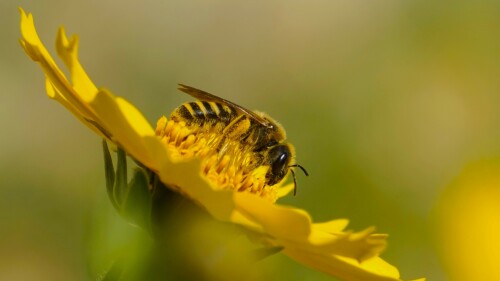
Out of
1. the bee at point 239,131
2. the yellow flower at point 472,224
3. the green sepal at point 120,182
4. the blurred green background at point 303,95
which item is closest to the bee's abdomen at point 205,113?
the bee at point 239,131

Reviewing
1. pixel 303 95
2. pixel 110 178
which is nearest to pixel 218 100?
pixel 110 178

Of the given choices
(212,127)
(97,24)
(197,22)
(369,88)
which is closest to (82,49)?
(97,24)

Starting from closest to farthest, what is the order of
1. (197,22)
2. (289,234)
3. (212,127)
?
(289,234), (212,127), (197,22)

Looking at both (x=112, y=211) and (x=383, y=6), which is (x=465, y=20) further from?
(x=112, y=211)

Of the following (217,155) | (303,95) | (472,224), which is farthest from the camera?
(303,95)

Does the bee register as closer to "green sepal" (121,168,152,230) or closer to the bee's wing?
the bee's wing

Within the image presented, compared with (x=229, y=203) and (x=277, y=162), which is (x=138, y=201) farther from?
(x=277, y=162)

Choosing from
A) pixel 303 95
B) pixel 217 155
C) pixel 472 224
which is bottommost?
pixel 217 155
